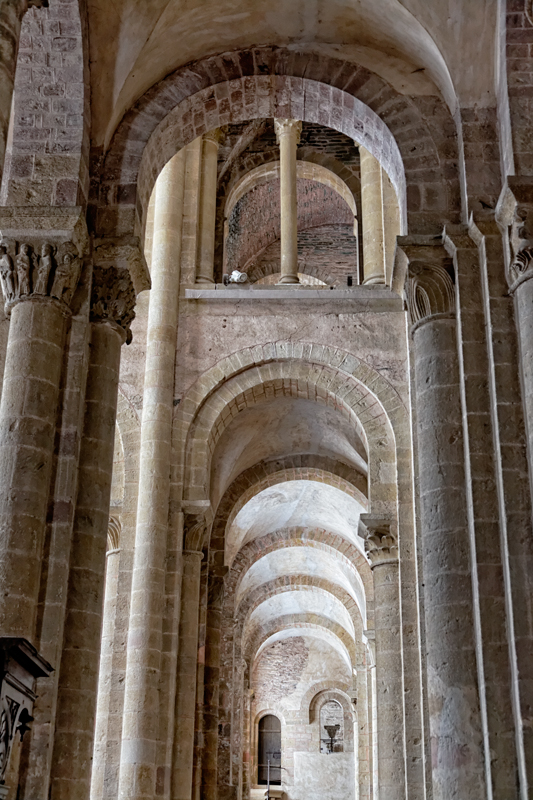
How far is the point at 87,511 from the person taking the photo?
6.55 metres

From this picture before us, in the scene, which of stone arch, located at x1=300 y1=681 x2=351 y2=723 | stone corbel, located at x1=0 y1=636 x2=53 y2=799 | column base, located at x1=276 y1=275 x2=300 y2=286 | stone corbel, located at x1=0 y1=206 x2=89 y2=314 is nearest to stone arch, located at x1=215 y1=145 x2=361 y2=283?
column base, located at x1=276 y1=275 x2=300 y2=286

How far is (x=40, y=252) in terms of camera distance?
6.74 meters

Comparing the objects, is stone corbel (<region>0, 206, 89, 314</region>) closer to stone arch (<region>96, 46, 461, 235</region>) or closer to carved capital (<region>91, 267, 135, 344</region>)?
carved capital (<region>91, 267, 135, 344</region>)

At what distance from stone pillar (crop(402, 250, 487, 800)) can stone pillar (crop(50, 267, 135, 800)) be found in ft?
6.91

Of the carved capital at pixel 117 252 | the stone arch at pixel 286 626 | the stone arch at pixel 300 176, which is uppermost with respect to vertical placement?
the stone arch at pixel 300 176

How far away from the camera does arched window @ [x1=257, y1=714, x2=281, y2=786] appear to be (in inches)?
1183

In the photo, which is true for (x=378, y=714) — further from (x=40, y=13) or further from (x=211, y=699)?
(x=40, y=13)

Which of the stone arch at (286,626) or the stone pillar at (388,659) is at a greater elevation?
the stone arch at (286,626)

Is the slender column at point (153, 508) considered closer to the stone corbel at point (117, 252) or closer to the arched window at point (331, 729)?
the stone corbel at point (117, 252)

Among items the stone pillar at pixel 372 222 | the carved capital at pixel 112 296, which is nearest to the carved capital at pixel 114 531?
the stone pillar at pixel 372 222

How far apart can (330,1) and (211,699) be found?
30.4 ft

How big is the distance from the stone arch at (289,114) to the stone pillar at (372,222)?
5.01 metres

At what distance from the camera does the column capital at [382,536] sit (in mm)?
11406

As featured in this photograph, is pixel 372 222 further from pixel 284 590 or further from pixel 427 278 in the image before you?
pixel 284 590
